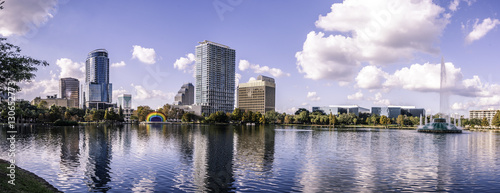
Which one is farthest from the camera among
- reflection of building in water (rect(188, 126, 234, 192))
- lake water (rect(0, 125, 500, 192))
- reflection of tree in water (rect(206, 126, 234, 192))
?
lake water (rect(0, 125, 500, 192))

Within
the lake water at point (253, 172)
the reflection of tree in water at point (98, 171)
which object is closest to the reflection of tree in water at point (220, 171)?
the lake water at point (253, 172)

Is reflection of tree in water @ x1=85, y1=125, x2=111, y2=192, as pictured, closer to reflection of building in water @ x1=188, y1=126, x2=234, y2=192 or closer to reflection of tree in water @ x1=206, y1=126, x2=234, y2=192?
reflection of building in water @ x1=188, y1=126, x2=234, y2=192

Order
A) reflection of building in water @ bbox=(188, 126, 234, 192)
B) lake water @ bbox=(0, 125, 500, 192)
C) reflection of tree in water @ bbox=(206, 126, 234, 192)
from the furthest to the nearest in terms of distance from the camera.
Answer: lake water @ bbox=(0, 125, 500, 192)
reflection of tree in water @ bbox=(206, 126, 234, 192)
reflection of building in water @ bbox=(188, 126, 234, 192)

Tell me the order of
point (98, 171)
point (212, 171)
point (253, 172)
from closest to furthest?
point (253, 172) → point (98, 171) → point (212, 171)

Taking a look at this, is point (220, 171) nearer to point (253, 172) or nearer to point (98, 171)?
point (253, 172)

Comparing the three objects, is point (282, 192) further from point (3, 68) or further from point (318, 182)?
point (3, 68)

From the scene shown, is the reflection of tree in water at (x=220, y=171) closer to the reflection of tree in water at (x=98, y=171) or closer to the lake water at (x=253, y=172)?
the lake water at (x=253, y=172)

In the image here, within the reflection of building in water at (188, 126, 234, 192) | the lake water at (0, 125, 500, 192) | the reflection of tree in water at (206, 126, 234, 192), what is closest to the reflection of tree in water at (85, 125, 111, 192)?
the lake water at (0, 125, 500, 192)

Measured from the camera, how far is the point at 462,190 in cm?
3384

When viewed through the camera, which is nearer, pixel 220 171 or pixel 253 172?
pixel 253 172

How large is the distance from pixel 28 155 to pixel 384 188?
55639mm

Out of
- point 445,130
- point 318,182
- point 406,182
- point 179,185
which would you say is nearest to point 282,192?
point 318,182

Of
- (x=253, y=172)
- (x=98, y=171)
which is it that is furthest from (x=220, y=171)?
(x=98, y=171)

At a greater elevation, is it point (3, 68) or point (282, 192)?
point (3, 68)
